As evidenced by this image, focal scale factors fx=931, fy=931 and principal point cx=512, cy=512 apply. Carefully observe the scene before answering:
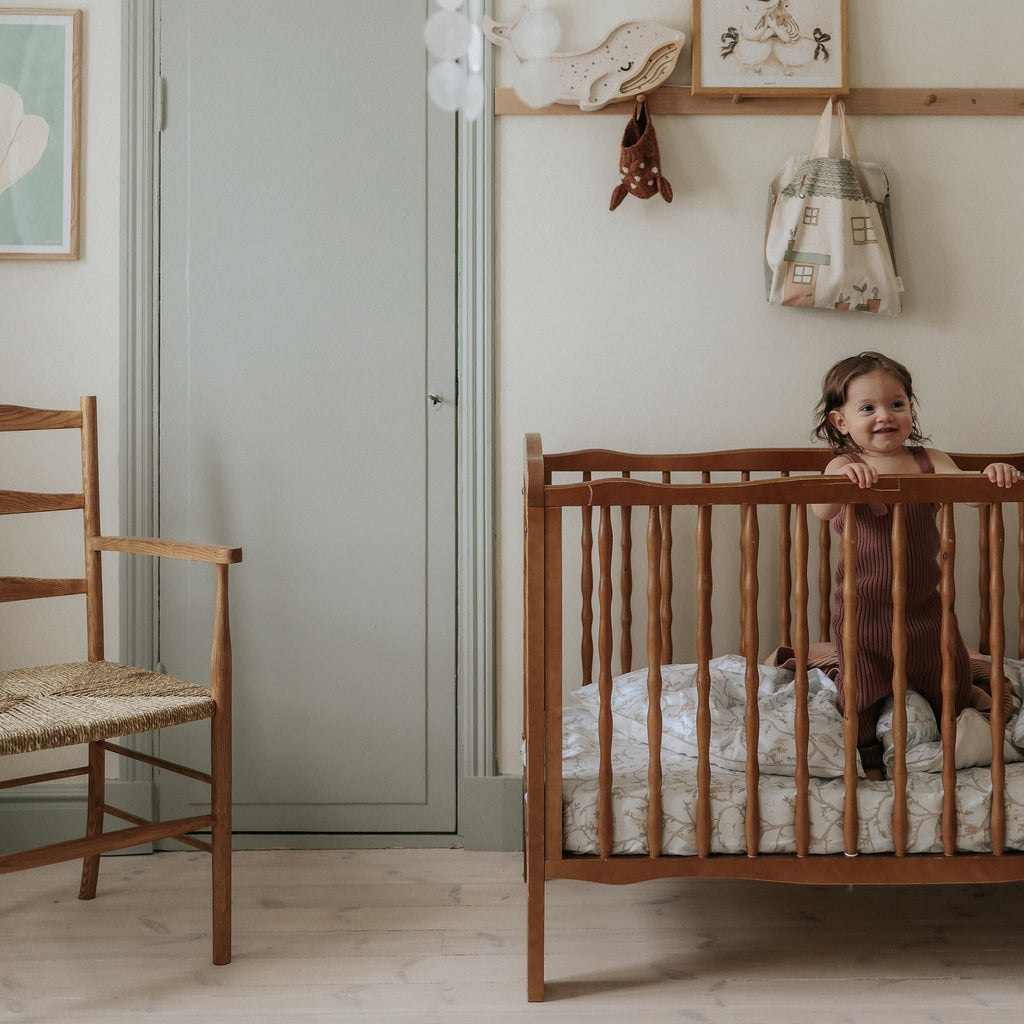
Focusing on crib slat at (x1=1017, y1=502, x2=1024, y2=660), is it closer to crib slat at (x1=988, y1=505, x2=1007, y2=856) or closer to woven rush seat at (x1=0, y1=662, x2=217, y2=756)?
crib slat at (x1=988, y1=505, x2=1007, y2=856)

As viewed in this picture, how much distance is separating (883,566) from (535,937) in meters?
0.84

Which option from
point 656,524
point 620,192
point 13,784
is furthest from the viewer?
point 620,192

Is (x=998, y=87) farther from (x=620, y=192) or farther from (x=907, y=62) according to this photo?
(x=620, y=192)

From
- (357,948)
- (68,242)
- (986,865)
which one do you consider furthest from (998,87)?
(357,948)

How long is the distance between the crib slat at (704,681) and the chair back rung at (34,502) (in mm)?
1192

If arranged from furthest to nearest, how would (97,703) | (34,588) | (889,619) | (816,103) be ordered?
1. (816,103)
2. (34,588)
3. (889,619)
4. (97,703)

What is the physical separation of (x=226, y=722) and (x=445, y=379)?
0.87 m

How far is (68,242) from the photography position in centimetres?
203

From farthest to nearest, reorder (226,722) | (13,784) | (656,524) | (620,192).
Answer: (620,192) → (13,784) → (226,722) → (656,524)

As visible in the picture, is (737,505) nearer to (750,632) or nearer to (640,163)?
(750,632)

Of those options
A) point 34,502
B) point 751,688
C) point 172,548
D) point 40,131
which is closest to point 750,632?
point 751,688

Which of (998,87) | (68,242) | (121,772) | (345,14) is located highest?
(345,14)

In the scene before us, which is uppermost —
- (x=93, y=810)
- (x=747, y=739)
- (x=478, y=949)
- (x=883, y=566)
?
(x=883, y=566)

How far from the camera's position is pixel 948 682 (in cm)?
140
